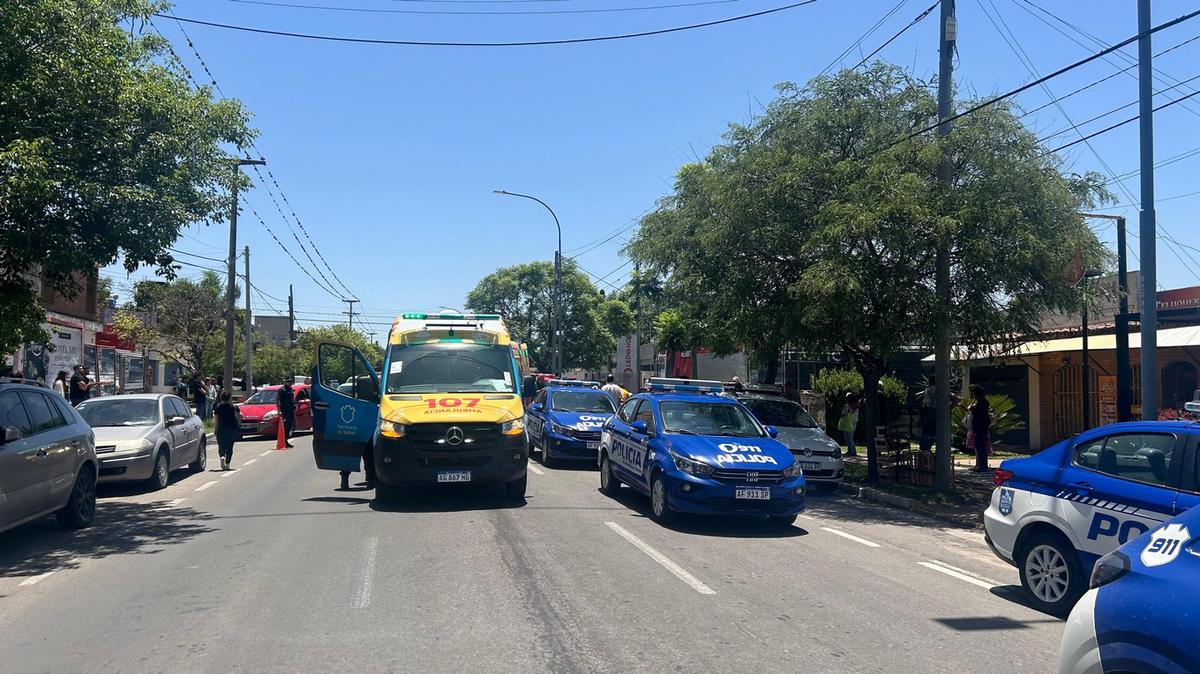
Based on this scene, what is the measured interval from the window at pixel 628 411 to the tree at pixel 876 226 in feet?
9.17

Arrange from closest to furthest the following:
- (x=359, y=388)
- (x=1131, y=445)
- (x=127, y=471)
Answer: (x=1131, y=445) → (x=359, y=388) → (x=127, y=471)

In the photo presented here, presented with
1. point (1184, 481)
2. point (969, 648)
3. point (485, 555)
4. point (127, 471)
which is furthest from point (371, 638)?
point (127, 471)

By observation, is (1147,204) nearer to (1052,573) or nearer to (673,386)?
(1052,573)

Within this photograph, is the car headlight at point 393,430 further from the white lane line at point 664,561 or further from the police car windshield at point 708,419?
the police car windshield at point 708,419

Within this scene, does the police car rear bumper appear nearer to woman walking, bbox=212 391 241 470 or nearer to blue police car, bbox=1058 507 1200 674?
blue police car, bbox=1058 507 1200 674

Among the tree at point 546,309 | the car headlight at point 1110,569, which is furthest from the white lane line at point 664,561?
the tree at point 546,309

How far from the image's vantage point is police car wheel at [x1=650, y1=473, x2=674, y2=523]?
10.7m

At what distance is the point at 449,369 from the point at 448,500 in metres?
1.86

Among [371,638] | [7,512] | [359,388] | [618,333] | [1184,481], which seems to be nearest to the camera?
[371,638]

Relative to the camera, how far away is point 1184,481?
6438mm

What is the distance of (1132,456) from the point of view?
271 inches

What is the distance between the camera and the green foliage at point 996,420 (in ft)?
67.1

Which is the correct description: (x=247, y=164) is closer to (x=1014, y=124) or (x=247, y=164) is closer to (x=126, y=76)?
(x=126, y=76)

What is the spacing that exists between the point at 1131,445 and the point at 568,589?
185 inches
